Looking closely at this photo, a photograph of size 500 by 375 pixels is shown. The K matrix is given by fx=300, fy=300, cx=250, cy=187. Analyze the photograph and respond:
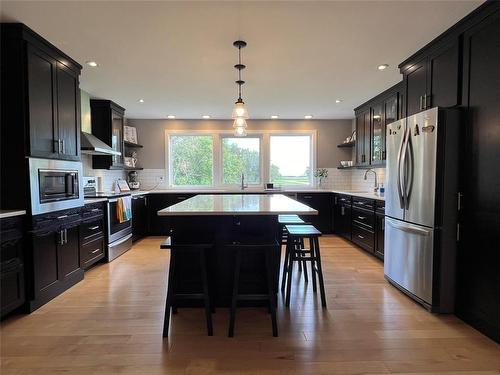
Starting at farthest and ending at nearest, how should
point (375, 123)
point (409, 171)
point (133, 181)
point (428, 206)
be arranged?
point (133, 181) → point (375, 123) → point (409, 171) → point (428, 206)

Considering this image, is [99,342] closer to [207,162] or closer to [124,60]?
[124,60]

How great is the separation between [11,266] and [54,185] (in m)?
0.87

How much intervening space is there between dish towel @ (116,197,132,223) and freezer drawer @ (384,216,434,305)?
11.9 ft

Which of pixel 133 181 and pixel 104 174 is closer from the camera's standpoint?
pixel 104 174

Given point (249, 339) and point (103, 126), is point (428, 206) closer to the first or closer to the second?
point (249, 339)

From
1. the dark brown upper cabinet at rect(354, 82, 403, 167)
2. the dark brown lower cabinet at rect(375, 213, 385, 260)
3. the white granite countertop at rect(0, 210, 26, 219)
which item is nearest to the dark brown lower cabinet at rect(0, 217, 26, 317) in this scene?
the white granite countertop at rect(0, 210, 26, 219)

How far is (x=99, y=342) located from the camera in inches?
85.1

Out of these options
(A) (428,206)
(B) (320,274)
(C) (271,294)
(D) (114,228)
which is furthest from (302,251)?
(D) (114,228)

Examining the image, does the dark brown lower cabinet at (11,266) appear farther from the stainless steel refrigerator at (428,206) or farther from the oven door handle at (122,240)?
the stainless steel refrigerator at (428,206)

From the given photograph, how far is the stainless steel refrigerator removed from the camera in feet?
8.25

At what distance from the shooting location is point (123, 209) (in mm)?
4551

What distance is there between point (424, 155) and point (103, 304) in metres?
3.24

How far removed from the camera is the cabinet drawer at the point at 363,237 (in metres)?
4.36

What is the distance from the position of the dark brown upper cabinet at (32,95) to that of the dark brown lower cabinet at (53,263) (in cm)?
79
